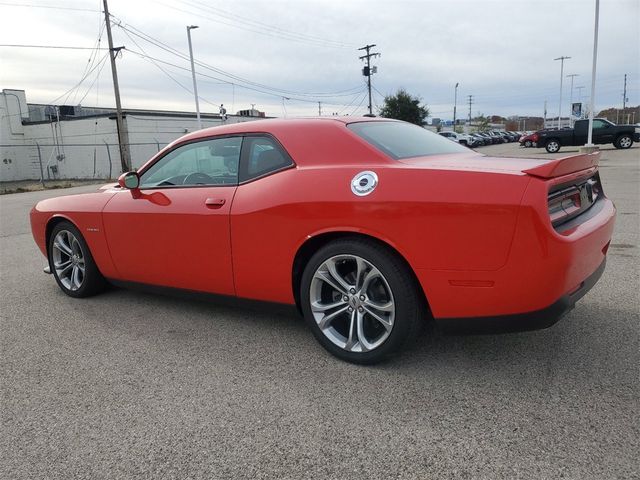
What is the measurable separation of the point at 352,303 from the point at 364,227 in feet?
1.65

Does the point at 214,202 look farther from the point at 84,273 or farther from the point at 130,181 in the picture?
the point at 84,273

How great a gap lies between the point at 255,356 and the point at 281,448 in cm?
106

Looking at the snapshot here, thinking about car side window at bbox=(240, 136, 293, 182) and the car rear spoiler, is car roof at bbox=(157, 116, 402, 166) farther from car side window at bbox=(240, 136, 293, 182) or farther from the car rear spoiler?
the car rear spoiler

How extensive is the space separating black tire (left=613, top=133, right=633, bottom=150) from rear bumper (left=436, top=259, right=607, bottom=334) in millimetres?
28751

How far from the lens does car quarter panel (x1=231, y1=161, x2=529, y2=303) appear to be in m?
2.56

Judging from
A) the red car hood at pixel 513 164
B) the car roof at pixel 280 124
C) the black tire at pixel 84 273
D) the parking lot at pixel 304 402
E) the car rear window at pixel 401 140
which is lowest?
the parking lot at pixel 304 402

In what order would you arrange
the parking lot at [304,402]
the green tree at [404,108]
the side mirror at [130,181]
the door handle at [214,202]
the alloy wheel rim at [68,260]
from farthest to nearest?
the green tree at [404,108] → the alloy wheel rim at [68,260] → the side mirror at [130,181] → the door handle at [214,202] → the parking lot at [304,402]

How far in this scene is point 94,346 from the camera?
12.0ft

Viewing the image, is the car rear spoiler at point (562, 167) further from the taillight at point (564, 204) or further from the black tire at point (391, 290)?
the black tire at point (391, 290)

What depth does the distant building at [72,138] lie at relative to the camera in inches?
1428

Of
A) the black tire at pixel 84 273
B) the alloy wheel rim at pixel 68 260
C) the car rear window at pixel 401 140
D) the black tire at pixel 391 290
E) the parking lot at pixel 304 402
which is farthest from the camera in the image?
the alloy wheel rim at pixel 68 260

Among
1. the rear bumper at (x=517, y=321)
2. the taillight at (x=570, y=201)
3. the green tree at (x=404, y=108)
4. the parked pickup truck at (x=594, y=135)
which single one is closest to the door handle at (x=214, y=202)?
the rear bumper at (x=517, y=321)

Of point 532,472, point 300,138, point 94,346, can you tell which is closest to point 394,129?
point 300,138

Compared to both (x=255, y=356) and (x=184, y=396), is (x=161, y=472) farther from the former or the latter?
(x=255, y=356)
